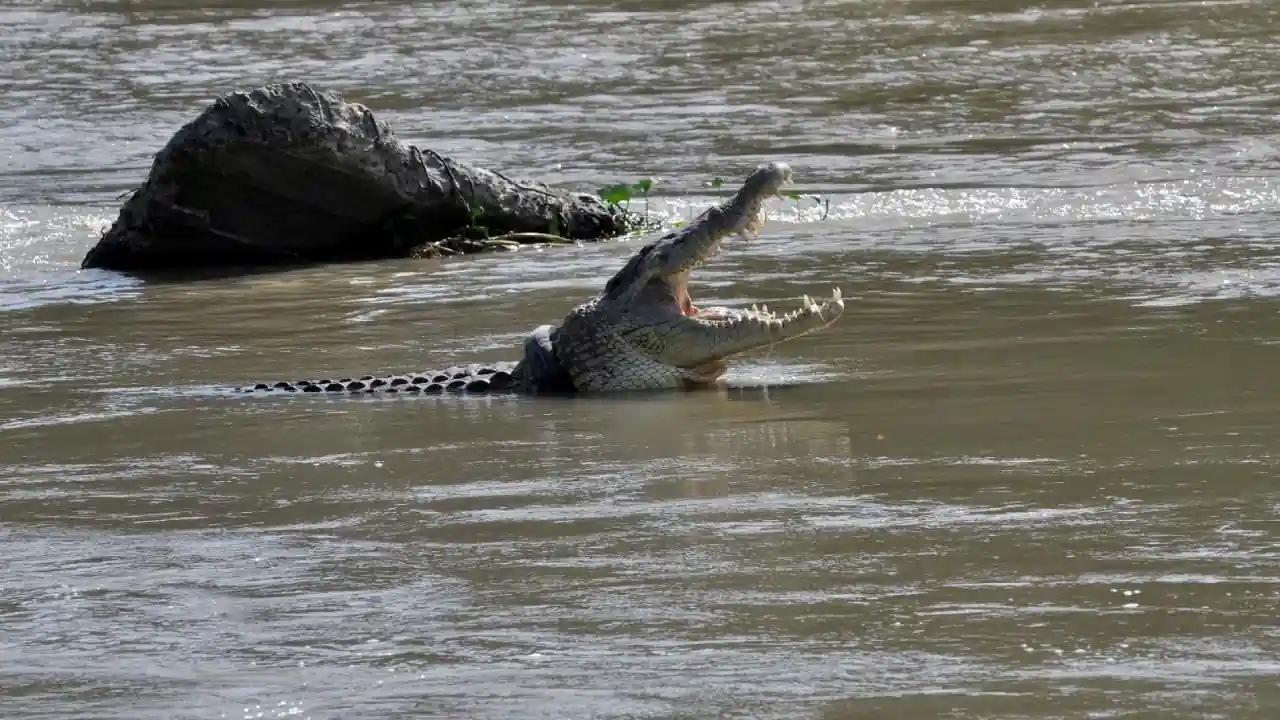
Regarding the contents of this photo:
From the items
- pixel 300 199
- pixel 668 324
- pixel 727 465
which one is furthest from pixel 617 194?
pixel 727 465

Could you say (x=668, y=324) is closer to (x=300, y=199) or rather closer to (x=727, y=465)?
(x=727, y=465)

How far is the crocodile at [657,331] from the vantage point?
22.0 feet

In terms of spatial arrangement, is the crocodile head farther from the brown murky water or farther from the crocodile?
the brown murky water

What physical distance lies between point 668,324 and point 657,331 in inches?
1.8

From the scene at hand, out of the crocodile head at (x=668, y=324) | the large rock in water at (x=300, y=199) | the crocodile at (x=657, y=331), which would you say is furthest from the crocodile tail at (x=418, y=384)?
the large rock in water at (x=300, y=199)

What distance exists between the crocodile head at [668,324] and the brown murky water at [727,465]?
0.72 ft

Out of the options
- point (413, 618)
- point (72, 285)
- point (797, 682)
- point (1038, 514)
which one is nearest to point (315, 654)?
point (413, 618)

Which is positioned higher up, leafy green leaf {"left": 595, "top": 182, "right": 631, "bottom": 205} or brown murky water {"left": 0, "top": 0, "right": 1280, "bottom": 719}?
leafy green leaf {"left": 595, "top": 182, "right": 631, "bottom": 205}

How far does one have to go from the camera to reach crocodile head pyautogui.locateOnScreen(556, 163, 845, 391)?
22.1 feet

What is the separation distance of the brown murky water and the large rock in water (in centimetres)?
47

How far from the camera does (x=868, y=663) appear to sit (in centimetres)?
344

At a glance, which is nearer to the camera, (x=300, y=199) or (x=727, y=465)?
(x=727, y=465)

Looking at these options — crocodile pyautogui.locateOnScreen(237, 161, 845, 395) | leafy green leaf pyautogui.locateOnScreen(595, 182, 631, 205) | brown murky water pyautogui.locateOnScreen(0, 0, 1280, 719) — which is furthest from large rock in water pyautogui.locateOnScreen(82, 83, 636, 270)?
crocodile pyautogui.locateOnScreen(237, 161, 845, 395)

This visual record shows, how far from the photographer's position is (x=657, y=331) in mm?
6883
